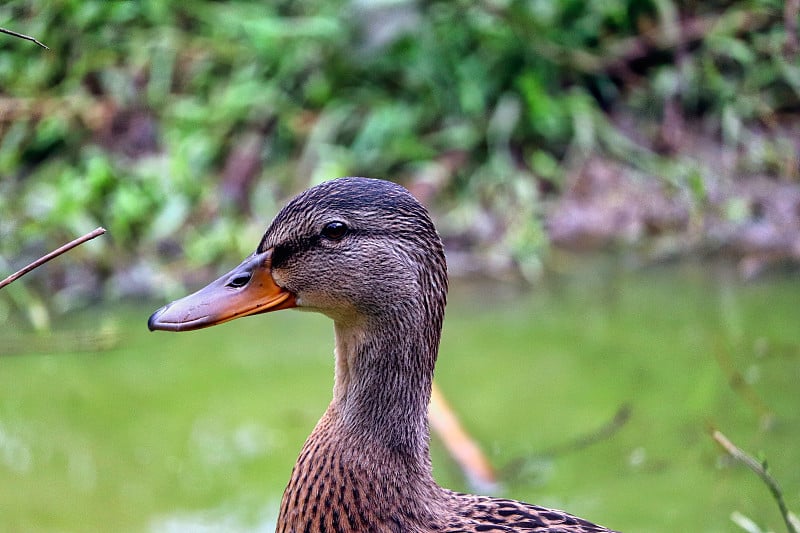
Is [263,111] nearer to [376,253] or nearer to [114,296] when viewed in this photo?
[114,296]

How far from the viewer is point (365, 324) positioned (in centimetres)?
216

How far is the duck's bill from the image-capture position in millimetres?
2025

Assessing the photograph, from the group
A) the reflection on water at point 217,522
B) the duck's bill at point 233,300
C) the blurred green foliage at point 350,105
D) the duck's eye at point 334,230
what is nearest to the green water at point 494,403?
the reflection on water at point 217,522

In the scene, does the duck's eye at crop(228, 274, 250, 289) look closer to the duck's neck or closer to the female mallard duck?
the female mallard duck

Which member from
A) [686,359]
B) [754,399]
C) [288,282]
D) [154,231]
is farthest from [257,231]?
[288,282]

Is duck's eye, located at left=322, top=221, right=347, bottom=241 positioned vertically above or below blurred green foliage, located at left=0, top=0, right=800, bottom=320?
below

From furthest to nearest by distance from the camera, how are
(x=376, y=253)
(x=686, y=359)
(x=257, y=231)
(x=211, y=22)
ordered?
(x=211, y=22), (x=257, y=231), (x=686, y=359), (x=376, y=253)

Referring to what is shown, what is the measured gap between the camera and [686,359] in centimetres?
366

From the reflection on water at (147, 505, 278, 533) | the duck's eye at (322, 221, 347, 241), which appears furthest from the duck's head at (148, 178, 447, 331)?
the reflection on water at (147, 505, 278, 533)

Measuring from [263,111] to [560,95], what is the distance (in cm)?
152

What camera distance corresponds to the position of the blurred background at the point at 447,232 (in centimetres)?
312

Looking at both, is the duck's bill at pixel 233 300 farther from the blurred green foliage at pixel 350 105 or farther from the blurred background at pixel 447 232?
the blurred green foliage at pixel 350 105

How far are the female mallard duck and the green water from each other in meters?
0.78

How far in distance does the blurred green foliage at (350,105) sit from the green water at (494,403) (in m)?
0.72
